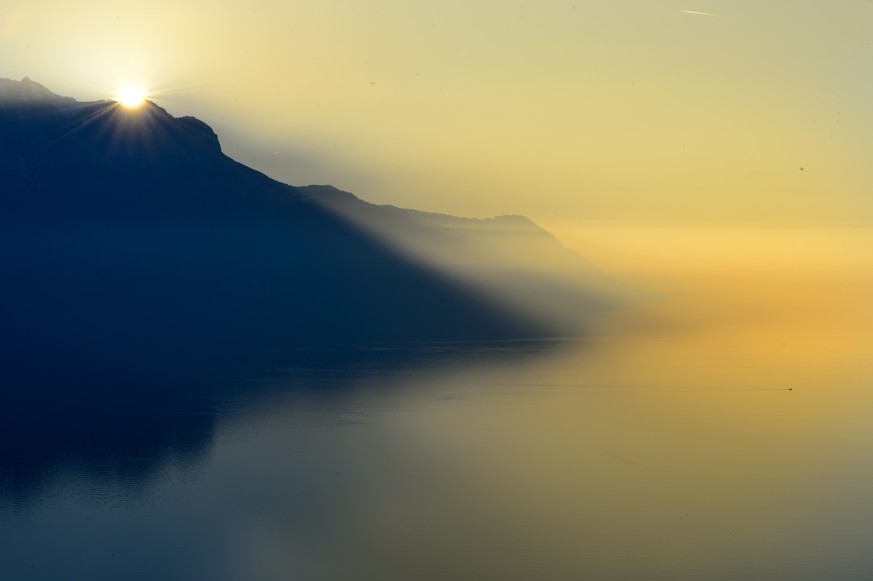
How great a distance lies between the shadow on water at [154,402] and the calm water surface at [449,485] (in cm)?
30

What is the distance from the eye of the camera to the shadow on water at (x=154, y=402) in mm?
43188

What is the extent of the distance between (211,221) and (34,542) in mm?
104892

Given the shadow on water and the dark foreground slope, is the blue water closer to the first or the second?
the shadow on water

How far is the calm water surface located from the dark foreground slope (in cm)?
2614

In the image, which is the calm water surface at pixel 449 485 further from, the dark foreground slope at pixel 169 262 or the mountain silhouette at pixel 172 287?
the dark foreground slope at pixel 169 262

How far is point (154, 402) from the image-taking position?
62.1 m

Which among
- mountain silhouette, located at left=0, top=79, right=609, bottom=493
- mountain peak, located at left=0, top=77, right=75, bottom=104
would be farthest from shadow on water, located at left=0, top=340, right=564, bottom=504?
mountain peak, located at left=0, top=77, right=75, bottom=104

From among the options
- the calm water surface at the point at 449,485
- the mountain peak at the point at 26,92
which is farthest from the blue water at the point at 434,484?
the mountain peak at the point at 26,92

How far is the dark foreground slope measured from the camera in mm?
93500

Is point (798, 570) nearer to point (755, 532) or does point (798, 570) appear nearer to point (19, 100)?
point (755, 532)

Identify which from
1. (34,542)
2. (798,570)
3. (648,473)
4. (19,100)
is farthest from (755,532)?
(19,100)

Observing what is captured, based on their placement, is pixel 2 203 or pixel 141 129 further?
pixel 141 129

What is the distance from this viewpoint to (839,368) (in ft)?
317

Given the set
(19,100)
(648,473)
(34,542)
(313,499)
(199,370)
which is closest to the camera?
(34,542)
